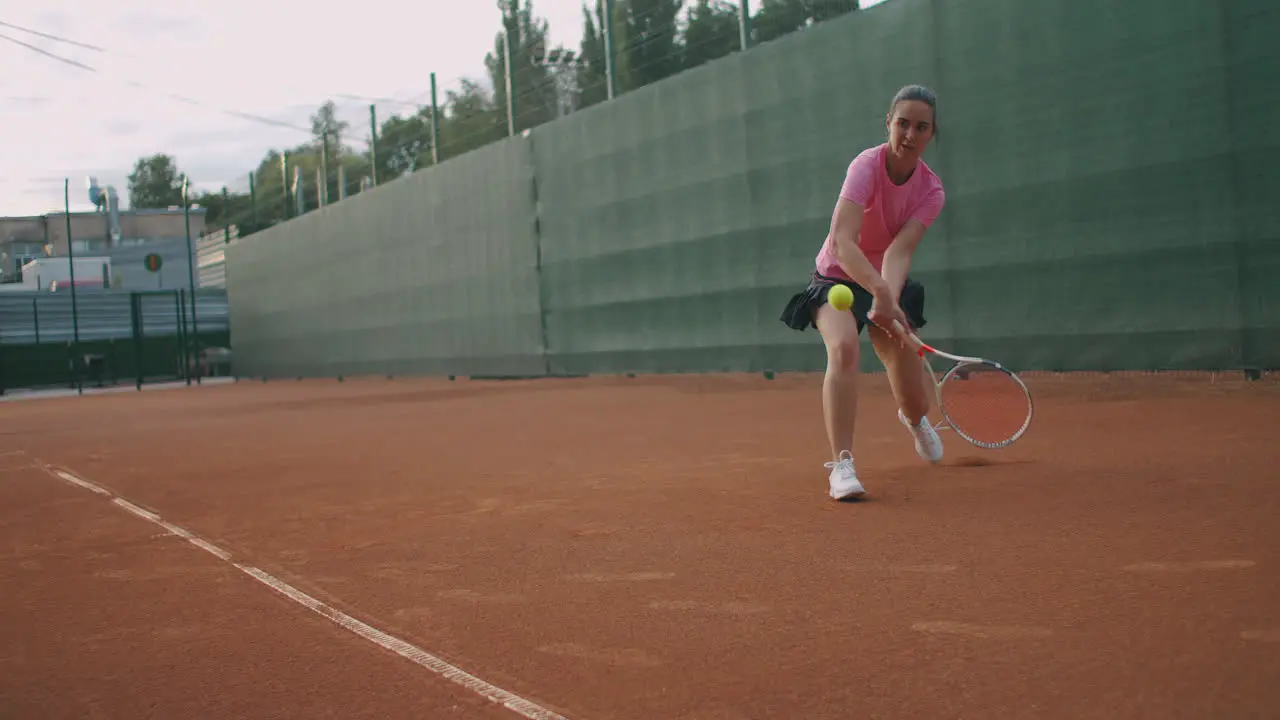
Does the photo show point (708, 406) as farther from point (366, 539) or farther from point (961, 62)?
point (366, 539)

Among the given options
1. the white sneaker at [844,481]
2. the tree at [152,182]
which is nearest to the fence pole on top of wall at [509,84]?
the white sneaker at [844,481]

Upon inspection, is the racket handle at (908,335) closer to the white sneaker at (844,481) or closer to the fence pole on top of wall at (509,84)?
the white sneaker at (844,481)

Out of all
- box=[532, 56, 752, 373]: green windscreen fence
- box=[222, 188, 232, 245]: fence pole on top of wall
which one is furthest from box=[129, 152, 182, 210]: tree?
box=[532, 56, 752, 373]: green windscreen fence

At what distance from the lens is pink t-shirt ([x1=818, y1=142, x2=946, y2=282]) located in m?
3.79

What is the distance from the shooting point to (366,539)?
3.48 m

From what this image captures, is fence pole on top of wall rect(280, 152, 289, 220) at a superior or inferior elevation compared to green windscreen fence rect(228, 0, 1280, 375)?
superior

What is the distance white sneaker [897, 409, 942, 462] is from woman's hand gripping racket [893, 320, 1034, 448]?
0.29ft

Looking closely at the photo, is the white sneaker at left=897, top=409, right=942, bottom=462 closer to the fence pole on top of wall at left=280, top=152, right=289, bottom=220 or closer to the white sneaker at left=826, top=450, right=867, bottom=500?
the white sneaker at left=826, top=450, right=867, bottom=500

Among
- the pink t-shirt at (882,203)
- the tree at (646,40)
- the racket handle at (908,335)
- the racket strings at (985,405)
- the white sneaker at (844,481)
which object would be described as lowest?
the white sneaker at (844,481)

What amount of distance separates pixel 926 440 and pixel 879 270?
2.41 ft

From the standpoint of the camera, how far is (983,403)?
437 centimetres

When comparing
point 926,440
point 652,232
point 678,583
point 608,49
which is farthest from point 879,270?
point 608,49

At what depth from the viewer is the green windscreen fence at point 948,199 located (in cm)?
654

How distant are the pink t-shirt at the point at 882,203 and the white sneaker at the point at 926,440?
2.33ft
